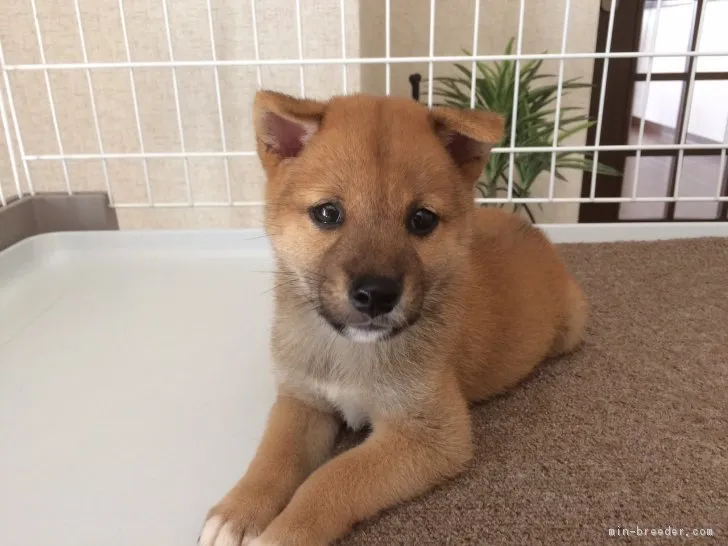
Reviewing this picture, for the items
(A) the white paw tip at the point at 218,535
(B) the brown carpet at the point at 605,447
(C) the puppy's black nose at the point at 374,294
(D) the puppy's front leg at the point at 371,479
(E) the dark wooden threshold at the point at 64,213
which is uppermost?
(C) the puppy's black nose at the point at 374,294

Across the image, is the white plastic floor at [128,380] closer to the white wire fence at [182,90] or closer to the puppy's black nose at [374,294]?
the white wire fence at [182,90]

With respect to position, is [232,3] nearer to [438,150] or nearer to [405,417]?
[438,150]

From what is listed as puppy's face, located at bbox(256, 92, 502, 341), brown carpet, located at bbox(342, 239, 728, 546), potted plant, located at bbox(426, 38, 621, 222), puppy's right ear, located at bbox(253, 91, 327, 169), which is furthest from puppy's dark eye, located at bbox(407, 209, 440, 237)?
potted plant, located at bbox(426, 38, 621, 222)

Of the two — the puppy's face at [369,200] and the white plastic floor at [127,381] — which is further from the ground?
the puppy's face at [369,200]

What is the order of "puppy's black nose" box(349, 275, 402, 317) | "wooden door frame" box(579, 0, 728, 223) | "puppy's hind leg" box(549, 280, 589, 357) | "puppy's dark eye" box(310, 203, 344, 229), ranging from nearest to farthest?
"puppy's black nose" box(349, 275, 402, 317) < "puppy's dark eye" box(310, 203, 344, 229) < "puppy's hind leg" box(549, 280, 589, 357) < "wooden door frame" box(579, 0, 728, 223)

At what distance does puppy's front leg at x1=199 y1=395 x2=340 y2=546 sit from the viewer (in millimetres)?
1044

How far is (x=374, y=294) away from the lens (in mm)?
1002

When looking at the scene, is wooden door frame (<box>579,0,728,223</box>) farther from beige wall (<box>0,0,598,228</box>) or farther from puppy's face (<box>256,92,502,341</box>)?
puppy's face (<box>256,92,502,341</box>)

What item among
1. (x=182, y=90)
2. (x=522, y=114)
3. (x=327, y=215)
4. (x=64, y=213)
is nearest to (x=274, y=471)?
(x=327, y=215)

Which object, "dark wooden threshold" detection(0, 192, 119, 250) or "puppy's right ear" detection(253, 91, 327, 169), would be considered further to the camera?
"dark wooden threshold" detection(0, 192, 119, 250)

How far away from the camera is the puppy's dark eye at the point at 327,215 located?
44.4 inches

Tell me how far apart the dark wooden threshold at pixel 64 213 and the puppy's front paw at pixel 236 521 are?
1.74 meters

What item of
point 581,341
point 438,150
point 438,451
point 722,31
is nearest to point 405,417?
point 438,451

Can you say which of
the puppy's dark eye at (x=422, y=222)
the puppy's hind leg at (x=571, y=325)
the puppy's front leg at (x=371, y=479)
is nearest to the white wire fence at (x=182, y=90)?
the puppy's hind leg at (x=571, y=325)
